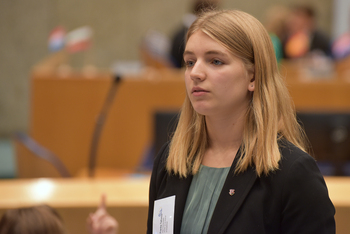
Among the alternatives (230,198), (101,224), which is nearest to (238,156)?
(230,198)

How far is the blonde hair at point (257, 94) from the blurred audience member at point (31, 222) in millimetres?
430

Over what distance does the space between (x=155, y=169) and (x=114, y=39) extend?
9.07 metres

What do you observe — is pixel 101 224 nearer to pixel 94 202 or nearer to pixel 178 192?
pixel 178 192

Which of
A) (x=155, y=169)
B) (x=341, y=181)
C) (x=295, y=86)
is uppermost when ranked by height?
(x=295, y=86)

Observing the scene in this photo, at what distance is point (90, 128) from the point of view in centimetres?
543

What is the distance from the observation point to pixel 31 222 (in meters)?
1.34

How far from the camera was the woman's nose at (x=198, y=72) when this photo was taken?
1343 mm

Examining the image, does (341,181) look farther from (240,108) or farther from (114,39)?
(114,39)

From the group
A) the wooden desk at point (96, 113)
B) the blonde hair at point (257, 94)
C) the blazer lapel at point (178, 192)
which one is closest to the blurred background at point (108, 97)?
the wooden desk at point (96, 113)

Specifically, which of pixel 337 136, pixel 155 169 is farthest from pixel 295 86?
pixel 155 169

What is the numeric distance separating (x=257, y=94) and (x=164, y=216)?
0.50 meters

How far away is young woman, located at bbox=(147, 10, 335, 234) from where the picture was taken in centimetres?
126

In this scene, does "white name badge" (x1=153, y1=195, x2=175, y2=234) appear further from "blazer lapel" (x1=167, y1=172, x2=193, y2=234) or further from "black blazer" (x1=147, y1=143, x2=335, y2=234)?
"black blazer" (x1=147, y1=143, x2=335, y2=234)

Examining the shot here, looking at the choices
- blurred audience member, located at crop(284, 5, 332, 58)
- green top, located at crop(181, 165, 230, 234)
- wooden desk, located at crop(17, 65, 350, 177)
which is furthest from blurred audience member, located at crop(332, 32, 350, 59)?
green top, located at crop(181, 165, 230, 234)
